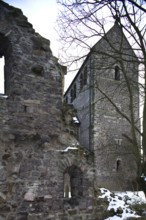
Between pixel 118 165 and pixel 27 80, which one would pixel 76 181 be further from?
pixel 118 165

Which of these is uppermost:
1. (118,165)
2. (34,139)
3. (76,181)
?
(34,139)

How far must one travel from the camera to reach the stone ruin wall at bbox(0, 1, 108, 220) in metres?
7.71

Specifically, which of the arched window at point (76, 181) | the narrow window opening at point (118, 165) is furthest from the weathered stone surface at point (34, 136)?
the narrow window opening at point (118, 165)

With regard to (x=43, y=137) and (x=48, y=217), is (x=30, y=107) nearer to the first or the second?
(x=43, y=137)

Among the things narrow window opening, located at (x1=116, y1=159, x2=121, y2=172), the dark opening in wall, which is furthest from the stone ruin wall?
narrow window opening, located at (x1=116, y1=159, x2=121, y2=172)

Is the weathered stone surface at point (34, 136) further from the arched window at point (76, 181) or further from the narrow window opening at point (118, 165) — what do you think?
the narrow window opening at point (118, 165)

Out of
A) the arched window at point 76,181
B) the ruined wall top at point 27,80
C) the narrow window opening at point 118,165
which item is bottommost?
the narrow window opening at point 118,165

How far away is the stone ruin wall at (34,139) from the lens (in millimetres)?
7711

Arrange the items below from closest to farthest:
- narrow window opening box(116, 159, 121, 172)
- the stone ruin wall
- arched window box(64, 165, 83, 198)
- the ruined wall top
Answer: the stone ruin wall → the ruined wall top → arched window box(64, 165, 83, 198) → narrow window opening box(116, 159, 121, 172)

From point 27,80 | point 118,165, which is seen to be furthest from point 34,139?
point 118,165

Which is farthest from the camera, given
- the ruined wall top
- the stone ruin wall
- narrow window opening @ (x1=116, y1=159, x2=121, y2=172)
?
narrow window opening @ (x1=116, y1=159, x2=121, y2=172)

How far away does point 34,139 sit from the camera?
812 centimetres

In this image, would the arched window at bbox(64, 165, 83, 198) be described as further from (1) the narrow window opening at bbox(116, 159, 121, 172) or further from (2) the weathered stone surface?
(1) the narrow window opening at bbox(116, 159, 121, 172)

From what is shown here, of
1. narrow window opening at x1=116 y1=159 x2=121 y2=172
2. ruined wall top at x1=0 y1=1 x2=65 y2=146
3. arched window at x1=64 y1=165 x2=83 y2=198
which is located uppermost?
ruined wall top at x1=0 y1=1 x2=65 y2=146
